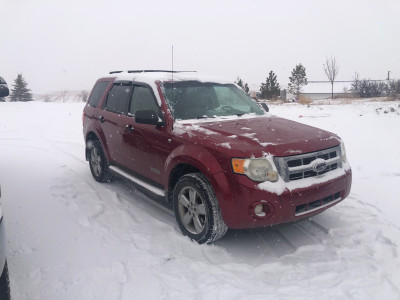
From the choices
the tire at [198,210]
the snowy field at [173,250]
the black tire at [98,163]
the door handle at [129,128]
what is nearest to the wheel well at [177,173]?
the tire at [198,210]

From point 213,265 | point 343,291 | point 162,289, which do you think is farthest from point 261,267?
point 162,289

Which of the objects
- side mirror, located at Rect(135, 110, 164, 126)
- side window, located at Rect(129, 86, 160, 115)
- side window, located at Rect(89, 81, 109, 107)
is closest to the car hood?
side mirror, located at Rect(135, 110, 164, 126)

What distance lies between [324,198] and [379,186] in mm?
2313

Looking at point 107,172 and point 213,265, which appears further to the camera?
point 107,172

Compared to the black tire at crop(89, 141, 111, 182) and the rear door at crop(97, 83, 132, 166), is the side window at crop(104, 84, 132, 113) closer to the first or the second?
the rear door at crop(97, 83, 132, 166)

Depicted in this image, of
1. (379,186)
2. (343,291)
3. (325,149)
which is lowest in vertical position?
(343,291)

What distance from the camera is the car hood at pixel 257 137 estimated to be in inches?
133

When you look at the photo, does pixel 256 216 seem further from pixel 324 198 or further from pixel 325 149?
pixel 325 149

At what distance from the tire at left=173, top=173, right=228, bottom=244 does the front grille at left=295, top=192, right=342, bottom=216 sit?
752 millimetres

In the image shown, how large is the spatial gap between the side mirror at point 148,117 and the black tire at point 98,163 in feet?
5.93

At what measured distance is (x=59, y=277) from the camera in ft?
10.2

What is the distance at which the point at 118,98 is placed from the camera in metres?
5.29

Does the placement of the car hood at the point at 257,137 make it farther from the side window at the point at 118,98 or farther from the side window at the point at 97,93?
the side window at the point at 97,93

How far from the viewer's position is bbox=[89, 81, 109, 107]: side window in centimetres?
589
